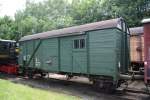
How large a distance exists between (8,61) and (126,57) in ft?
41.0

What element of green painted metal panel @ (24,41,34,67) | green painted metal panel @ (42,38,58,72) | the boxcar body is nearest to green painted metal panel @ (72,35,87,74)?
green painted metal panel @ (42,38,58,72)

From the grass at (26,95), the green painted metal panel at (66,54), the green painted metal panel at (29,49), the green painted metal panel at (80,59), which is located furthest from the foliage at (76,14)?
the grass at (26,95)

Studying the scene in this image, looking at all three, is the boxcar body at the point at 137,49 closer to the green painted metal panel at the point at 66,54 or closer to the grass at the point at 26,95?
the green painted metal panel at the point at 66,54

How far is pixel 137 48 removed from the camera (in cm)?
1452

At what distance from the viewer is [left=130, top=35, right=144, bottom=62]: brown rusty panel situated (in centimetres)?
1430

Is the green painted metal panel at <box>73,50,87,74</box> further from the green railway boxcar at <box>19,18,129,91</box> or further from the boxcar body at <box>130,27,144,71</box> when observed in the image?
the boxcar body at <box>130,27,144,71</box>

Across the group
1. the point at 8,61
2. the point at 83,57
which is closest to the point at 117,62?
the point at 83,57

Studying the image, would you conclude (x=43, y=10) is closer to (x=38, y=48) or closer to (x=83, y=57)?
(x=38, y=48)

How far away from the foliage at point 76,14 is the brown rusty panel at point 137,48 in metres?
9.53

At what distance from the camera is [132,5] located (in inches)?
994

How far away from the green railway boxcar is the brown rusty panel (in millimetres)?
1751

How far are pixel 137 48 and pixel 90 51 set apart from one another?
3.64 meters

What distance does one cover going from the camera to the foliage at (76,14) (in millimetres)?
24922

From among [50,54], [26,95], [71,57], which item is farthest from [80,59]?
[26,95]
